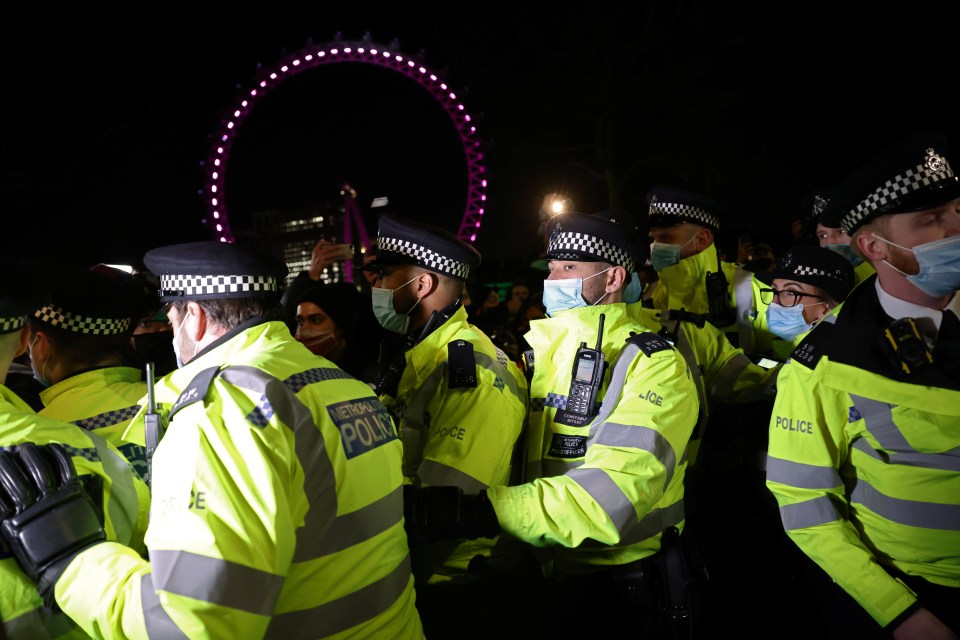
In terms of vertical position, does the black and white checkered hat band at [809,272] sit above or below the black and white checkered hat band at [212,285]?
above

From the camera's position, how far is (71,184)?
47.8 feet

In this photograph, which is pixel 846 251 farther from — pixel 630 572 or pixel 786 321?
pixel 630 572

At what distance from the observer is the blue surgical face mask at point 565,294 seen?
9.52ft

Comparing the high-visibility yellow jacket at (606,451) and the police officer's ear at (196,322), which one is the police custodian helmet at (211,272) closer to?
the police officer's ear at (196,322)

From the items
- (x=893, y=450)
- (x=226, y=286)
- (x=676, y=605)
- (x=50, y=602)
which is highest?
(x=226, y=286)

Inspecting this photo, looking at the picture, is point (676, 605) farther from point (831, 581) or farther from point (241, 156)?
point (241, 156)

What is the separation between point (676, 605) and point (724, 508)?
1988mm

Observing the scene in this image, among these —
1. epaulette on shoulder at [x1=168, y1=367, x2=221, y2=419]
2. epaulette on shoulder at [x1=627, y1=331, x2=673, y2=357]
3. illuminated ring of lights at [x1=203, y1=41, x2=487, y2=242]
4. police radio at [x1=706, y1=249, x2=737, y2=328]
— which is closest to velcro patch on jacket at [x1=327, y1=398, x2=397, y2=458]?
epaulette on shoulder at [x1=168, y1=367, x2=221, y2=419]

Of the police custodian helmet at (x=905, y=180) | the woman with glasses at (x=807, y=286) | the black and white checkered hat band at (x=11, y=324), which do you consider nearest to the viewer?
the black and white checkered hat band at (x=11, y=324)

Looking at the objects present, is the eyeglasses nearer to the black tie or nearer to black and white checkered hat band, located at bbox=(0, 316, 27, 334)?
the black tie

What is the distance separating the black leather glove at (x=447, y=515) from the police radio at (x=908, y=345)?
1.40 meters

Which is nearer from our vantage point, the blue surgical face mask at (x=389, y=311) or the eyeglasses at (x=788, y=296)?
the blue surgical face mask at (x=389, y=311)

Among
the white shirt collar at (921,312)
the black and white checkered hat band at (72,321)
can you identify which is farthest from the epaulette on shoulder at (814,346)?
the black and white checkered hat band at (72,321)

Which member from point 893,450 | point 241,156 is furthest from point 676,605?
point 241,156
